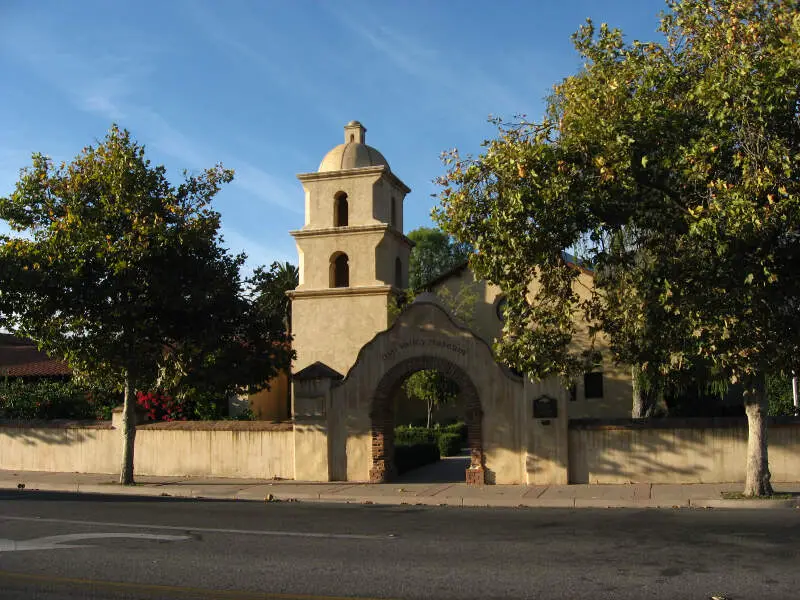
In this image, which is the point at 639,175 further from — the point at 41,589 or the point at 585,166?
the point at 41,589

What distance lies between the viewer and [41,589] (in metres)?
7.79

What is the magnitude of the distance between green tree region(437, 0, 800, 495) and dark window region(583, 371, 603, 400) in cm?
2144

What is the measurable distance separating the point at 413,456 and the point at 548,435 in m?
5.09

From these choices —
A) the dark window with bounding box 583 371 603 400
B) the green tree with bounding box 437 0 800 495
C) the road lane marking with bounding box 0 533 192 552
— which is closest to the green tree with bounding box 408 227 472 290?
the dark window with bounding box 583 371 603 400

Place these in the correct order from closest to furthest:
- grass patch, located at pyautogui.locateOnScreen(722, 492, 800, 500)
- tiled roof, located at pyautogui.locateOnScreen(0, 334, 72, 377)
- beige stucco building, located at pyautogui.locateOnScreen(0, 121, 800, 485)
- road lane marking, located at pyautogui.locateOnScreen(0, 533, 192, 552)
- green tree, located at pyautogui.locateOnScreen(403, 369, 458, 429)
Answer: road lane marking, located at pyautogui.locateOnScreen(0, 533, 192, 552)
grass patch, located at pyautogui.locateOnScreen(722, 492, 800, 500)
beige stucco building, located at pyautogui.locateOnScreen(0, 121, 800, 485)
green tree, located at pyautogui.locateOnScreen(403, 369, 458, 429)
tiled roof, located at pyautogui.locateOnScreen(0, 334, 72, 377)

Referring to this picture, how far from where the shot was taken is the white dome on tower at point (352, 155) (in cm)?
3403

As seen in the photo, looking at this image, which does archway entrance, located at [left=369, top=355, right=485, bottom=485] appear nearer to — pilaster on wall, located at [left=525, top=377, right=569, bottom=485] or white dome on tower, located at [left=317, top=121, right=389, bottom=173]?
pilaster on wall, located at [left=525, top=377, right=569, bottom=485]

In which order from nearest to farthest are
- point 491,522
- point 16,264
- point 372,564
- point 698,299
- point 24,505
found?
1. point 372,564
2. point 491,522
3. point 698,299
4. point 24,505
5. point 16,264

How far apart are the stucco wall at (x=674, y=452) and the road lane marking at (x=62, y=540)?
1043 centimetres

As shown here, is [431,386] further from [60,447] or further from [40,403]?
[60,447]

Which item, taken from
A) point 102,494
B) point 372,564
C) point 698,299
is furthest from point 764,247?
point 102,494

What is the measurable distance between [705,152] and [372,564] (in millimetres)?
8543

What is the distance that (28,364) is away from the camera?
4044 cm

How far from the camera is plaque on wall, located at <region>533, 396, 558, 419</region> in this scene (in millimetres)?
18516
